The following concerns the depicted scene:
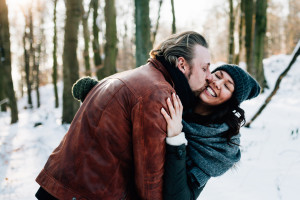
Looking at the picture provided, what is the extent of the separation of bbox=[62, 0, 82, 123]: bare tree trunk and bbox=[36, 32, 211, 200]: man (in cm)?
475

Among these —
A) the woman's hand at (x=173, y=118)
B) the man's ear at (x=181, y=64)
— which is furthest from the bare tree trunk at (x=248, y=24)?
the woman's hand at (x=173, y=118)

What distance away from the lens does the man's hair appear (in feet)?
6.00

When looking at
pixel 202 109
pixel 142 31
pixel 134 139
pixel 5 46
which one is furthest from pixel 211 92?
pixel 5 46

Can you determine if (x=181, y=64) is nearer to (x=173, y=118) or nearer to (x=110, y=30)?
(x=173, y=118)

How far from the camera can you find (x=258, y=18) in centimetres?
884

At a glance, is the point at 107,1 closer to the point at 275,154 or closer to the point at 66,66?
the point at 66,66

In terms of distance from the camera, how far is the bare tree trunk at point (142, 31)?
535 centimetres

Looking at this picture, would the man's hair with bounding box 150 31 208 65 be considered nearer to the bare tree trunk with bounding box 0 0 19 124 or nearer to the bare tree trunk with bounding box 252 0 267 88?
the bare tree trunk with bounding box 0 0 19 124

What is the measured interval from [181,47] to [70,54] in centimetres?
481

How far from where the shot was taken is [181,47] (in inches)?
72.4

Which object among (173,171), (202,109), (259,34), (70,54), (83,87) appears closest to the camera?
(173,171)

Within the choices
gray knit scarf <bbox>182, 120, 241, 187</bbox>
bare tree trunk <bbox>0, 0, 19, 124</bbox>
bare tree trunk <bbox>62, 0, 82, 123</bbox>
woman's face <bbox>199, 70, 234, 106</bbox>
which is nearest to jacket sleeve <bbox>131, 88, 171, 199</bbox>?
gray knit scarf <bbox>182, 120, 241, 187</bbox>

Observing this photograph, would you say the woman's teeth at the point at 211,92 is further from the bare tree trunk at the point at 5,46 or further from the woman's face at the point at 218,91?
the bare tree trunk at the point at 5,46

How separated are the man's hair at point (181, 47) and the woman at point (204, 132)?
36 cm
